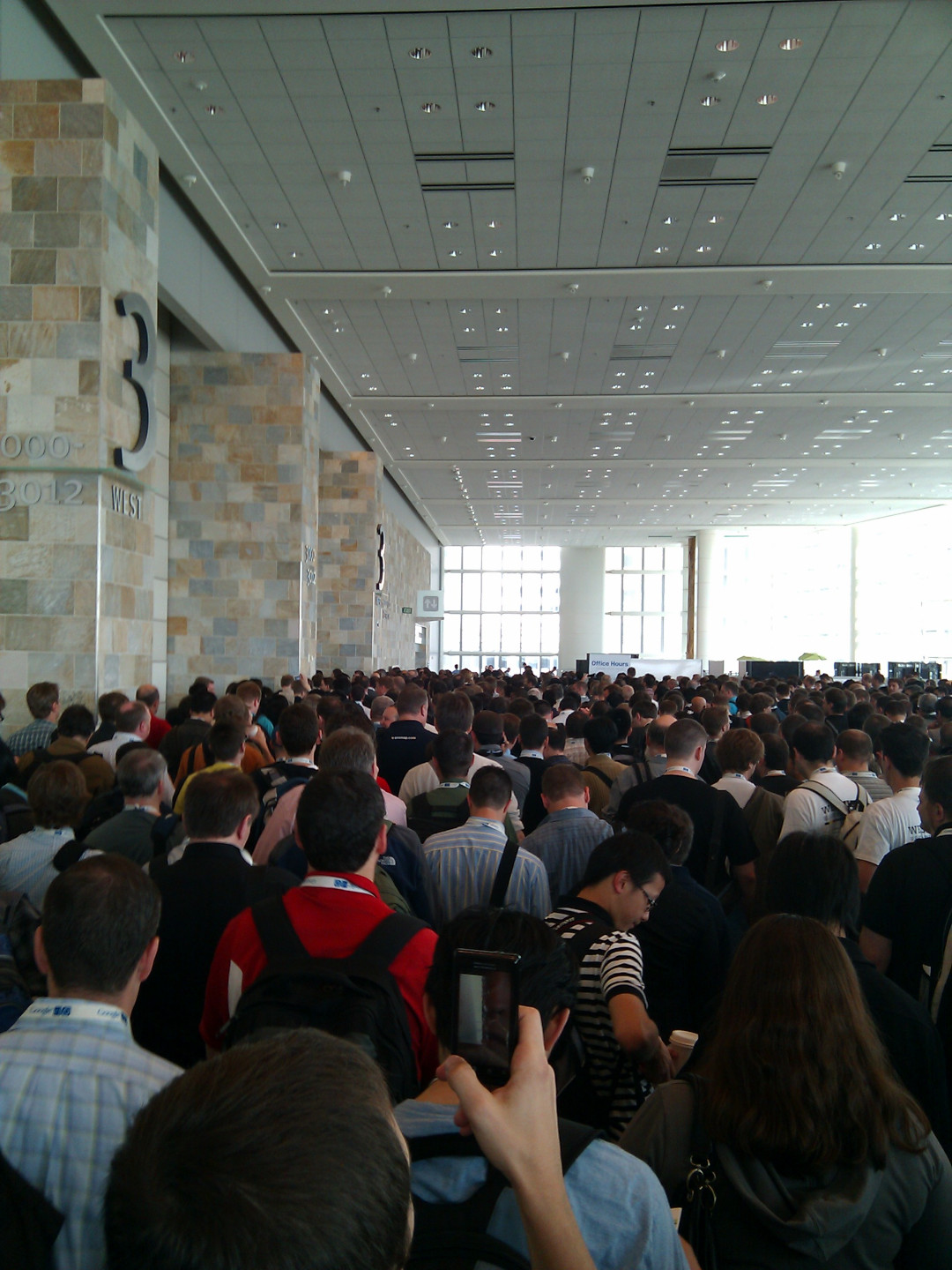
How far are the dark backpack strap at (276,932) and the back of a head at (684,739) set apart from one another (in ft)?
10.2

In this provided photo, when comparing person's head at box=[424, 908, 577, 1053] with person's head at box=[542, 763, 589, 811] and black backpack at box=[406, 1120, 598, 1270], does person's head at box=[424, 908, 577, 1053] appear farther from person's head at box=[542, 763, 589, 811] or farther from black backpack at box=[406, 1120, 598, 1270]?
person's head at box=[542, 763, 589, 811]

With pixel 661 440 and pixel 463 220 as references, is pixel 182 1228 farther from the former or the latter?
pixel 661 440

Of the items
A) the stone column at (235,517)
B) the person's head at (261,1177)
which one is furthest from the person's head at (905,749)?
the stone column at (235,517)

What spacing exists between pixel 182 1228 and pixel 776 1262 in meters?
1.22

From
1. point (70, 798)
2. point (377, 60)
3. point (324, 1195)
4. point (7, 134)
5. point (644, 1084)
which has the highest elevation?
point (377, 60)

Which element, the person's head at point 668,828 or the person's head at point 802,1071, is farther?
the person's head at point 668,828

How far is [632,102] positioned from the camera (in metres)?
10.8

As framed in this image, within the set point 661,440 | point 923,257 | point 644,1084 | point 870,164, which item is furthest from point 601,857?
point 661,440

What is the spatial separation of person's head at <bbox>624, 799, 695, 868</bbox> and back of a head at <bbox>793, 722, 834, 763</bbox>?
7.09 feet

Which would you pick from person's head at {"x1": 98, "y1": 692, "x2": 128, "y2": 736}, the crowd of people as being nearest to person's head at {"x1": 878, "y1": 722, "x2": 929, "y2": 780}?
the crowd of people

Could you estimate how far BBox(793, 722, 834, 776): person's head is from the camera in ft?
18.2

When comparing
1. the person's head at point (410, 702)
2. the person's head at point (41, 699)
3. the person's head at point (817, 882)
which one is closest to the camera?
the person's head at point (817, 882)

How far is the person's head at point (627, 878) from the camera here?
2.93 meters

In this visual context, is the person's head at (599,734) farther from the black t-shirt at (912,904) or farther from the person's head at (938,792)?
the black t-shirt at (912,904)
